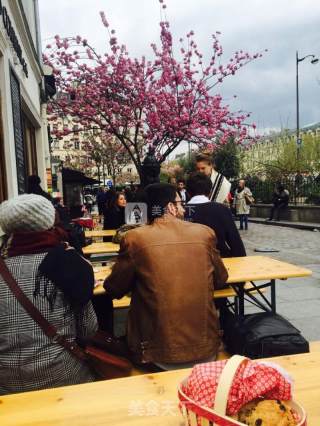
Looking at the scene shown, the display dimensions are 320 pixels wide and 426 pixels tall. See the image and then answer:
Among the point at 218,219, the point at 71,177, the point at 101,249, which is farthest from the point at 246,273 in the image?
the point at 71,177

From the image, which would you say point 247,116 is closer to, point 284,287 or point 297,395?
point 284,287

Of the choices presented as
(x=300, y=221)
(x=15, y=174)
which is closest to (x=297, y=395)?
(x=15, y=174)

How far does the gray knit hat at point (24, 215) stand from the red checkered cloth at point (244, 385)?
49.8 inches

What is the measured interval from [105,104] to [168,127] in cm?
246

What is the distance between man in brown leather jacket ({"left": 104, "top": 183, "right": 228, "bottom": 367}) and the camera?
241 centimetres

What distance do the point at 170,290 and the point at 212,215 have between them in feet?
4.75

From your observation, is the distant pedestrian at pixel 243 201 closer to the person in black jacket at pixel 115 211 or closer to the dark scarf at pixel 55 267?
the person in black jacket at pixel 115 211

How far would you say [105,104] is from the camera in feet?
52.5

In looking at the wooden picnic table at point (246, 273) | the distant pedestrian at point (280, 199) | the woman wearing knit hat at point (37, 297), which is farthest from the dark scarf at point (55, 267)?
the distant pedestrian at point (280, 199)

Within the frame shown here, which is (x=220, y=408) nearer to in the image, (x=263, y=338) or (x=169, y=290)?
(x=169, y=290)

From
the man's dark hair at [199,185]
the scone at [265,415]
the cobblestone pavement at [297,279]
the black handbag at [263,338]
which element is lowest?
the cobblestone pavement at [297,279]

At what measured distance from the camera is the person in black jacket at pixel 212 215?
3742 mm

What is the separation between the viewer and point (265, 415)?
3.62 feet

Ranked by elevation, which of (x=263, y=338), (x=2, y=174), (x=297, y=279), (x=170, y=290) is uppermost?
(x=2, y=174)
